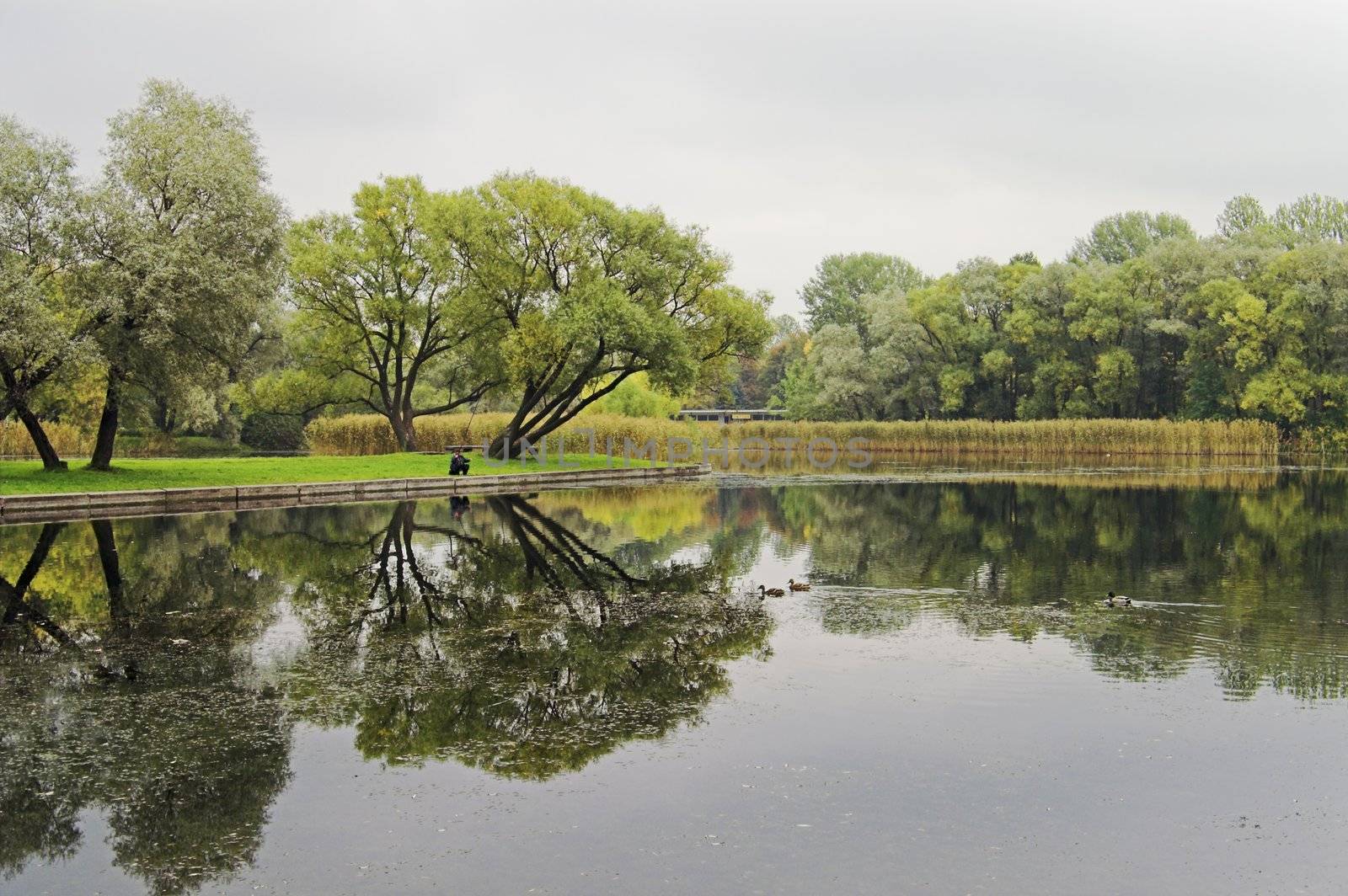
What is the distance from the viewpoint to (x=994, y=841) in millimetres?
7344

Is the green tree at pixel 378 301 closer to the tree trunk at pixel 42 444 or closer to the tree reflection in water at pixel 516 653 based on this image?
the tree trunk at pixel 42 444

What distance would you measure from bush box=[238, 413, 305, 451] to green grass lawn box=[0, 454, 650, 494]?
25.6 m

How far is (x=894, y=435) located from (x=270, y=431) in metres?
41.5

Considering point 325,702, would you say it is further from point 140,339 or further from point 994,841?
point 140,339

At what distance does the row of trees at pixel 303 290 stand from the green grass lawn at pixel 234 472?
172cm

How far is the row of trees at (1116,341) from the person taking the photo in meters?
73.4

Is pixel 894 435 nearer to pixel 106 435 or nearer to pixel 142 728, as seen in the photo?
pixel 106 435

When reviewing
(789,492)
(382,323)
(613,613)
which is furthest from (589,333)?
(613,613)

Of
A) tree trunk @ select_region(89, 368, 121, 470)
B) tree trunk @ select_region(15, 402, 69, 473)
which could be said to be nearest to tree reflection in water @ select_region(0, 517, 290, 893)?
tree trunk @ select_region(15, 402, 69, 473)

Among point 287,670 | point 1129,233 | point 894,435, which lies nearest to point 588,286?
point 287,670

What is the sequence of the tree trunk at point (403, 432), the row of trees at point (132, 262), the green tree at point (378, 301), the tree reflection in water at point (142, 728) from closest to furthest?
1. the tree reflection in water at point (142, 728)
2. the row of trees at point (132, 262)
3. the green tree at point (378, 301)
4. the tree trunk at point (403, 432)

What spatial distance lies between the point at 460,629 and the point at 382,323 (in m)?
40.4

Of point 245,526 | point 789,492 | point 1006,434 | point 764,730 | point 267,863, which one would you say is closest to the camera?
point 267,863

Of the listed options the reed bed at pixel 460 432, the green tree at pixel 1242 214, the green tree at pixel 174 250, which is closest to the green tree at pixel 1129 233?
the green tree at pixel 1242 214
